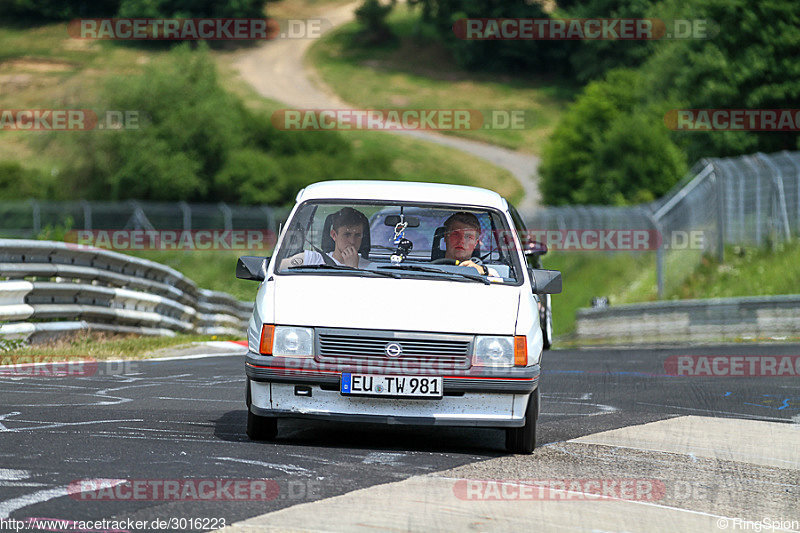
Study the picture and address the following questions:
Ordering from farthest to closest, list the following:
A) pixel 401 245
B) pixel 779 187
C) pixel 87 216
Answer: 1. pixel 87 216
2. pixel 779 187
3. pixel 401 245

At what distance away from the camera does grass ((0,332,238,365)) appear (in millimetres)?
13125

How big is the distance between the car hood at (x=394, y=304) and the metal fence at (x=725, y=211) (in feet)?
64.5

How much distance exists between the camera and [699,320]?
2262 cm

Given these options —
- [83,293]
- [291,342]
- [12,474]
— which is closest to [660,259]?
[83,293]

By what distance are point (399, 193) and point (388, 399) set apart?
1780 mm

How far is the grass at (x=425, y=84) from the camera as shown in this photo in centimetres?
9681

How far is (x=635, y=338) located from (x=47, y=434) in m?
18.3

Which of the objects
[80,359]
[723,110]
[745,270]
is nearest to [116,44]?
[723,110]

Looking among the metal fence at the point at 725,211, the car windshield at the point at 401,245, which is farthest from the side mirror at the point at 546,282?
the metal fence at the point at 725,211

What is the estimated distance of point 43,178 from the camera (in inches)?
2564

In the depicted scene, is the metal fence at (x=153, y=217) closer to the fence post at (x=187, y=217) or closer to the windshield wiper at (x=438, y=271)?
the fence post at (x=187, y=217)

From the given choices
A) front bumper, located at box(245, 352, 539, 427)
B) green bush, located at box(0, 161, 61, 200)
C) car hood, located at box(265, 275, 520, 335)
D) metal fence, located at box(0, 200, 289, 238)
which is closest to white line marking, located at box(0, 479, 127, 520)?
front bumper, located at box(245, 352, 539, 427)

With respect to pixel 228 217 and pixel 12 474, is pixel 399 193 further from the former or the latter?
pixel 228 217

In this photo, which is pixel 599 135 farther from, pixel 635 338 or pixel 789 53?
pixel 635 338
